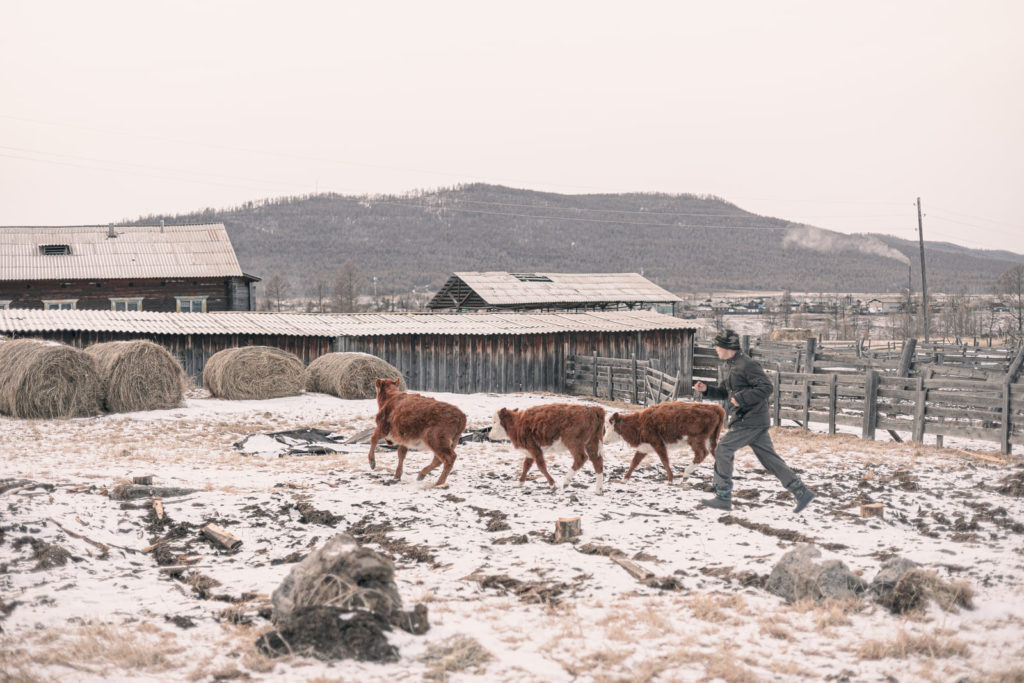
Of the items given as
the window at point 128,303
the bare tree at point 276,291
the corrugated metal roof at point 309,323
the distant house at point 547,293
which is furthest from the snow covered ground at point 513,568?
the bare tree at point 276,291

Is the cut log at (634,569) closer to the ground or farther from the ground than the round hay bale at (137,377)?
closer to the ground

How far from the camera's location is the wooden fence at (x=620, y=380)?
2062cm

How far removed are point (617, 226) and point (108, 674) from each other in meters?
146

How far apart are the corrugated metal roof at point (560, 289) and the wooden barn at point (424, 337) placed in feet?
30.6

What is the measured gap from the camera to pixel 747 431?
8258 mm

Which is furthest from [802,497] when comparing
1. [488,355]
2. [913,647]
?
[488,355]

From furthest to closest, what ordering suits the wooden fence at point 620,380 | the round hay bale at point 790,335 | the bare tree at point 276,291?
the bare tree at point 276,291 < the round hay bale at point 790,335 < the wooden fence at point 620,380

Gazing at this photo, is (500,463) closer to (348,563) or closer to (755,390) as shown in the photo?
(755,390)

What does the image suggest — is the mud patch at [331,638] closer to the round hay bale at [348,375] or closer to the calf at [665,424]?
the calf at [665,424]

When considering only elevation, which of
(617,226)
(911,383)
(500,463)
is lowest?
(500,463)

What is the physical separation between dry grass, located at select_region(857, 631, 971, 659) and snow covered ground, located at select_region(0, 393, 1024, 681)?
14 millimetres

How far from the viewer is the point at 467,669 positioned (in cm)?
471

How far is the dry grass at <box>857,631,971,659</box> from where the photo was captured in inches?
190

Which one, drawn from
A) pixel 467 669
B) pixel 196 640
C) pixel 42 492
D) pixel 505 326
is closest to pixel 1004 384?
pixel 467 669
